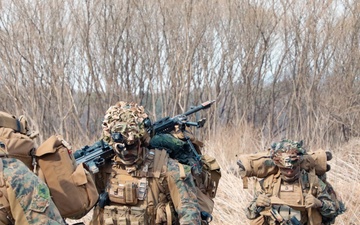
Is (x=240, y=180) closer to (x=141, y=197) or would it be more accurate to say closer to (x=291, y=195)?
(x=291, y=195)

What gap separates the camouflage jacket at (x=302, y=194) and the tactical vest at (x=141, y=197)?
118 centimetres

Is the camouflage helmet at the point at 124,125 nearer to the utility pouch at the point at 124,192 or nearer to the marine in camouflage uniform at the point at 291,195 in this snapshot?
the utility pouch at the point at 124,192

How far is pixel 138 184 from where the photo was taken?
Result: 333cm

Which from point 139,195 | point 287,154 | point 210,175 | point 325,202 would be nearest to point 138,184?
point 139,195

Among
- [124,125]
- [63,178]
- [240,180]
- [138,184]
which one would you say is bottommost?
[240,180]

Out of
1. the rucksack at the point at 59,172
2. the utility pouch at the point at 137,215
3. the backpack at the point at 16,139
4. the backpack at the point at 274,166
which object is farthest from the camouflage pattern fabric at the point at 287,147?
the backpack at the point at 16,139

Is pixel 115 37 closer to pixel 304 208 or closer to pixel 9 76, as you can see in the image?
pixel 9 76

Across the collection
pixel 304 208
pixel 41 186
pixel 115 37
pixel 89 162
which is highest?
pixel 115 37

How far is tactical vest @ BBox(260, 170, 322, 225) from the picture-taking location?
13.7ft

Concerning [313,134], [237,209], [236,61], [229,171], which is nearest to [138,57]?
[236,61]

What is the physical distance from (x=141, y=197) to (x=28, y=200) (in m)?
1.51

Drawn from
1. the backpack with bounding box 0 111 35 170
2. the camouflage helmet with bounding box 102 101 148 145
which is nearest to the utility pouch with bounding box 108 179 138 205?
the camouflage helmet with bounding box 102 101 148 145

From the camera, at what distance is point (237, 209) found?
264 inches

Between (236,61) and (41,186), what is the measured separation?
11439 millimetres
